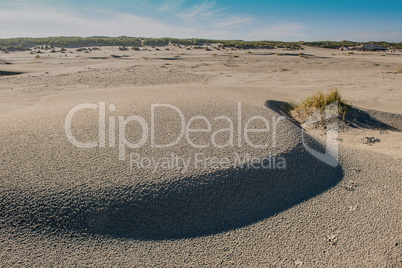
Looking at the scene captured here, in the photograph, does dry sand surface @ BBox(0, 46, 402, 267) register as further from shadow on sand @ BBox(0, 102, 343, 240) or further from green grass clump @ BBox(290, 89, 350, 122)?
green grass clump @ BBox(290, 89, 350, 122)

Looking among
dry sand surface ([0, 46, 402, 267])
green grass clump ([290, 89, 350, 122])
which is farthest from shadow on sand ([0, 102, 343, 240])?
green grass clump ([290, 89, 350, 122])

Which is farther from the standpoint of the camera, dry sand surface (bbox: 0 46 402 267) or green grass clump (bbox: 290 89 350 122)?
green grass clump (bbox: 290 89 350 122)

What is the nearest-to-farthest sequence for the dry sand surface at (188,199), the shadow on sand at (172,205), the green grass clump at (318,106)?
the dry sand surface at (188,199)
the shadow on sand at (172,205)
the green grass clump at (318,106)

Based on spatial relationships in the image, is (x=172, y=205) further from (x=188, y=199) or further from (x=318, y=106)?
(x=318, y=106)

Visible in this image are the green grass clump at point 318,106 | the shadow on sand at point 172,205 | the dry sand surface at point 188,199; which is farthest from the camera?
the green grass clump at point 318,106

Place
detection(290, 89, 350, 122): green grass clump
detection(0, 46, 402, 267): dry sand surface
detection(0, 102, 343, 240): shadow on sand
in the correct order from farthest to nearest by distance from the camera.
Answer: detection(290, 89, 350, 122): green grass clump
detection(0, 102, 343, 240): shadow on sand
detection(0, 46, 402, 267): dry sand surface

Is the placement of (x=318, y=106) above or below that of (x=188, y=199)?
above

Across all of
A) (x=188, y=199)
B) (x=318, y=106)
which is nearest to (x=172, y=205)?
(x=188, y=199)

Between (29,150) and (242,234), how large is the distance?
254 centimetres

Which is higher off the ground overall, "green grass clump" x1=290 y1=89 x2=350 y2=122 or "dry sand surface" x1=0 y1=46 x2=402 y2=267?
"green grass clump" x1=290 y1=89 x2=350 y2=122

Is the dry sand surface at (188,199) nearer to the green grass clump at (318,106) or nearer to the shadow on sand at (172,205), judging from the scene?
the shadow on sand at (172,205)

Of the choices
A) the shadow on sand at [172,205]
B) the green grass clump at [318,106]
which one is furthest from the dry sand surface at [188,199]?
the green grass clump at [318,106]

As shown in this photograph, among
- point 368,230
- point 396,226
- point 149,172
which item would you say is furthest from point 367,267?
point 149,172

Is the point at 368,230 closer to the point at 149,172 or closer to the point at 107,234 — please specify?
the point at 149,172
